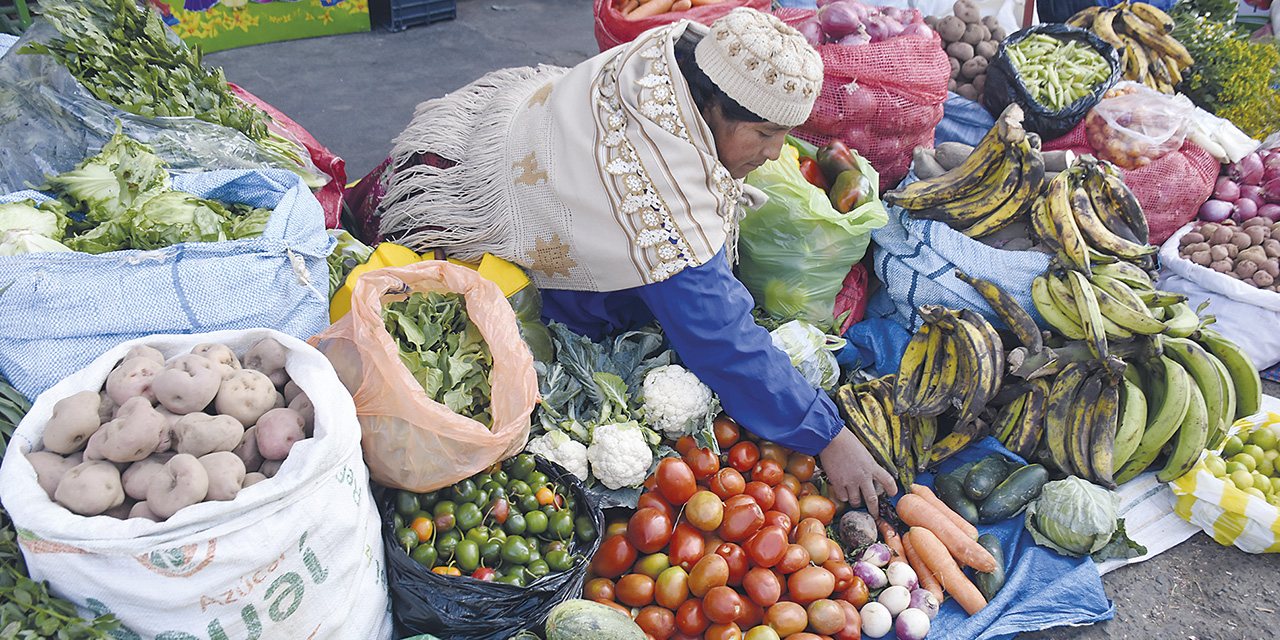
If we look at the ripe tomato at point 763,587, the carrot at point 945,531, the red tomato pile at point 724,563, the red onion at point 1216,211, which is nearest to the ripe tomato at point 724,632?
the red tomato pile at point 724,563

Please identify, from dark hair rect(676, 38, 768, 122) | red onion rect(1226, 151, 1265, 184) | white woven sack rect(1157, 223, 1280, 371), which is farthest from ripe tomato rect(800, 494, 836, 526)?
red onion rect(1226, 151, 1265, 184)

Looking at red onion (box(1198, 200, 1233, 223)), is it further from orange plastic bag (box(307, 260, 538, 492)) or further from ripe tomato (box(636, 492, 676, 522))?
orange plastic bag (box(307, 260, 538, 492))

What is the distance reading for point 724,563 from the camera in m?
2.05

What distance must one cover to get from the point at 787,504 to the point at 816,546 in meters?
0.16

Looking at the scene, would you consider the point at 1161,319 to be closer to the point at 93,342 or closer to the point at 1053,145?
the point at 1053,145

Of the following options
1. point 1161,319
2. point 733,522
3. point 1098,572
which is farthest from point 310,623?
point 1161,319

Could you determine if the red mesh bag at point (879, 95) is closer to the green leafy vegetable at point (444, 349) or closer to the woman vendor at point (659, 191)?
the woman vendor at point (659, 191)

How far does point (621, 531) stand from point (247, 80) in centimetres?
441

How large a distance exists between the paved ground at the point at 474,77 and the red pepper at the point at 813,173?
1774 millimetres

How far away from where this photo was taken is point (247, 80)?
16.4 ft

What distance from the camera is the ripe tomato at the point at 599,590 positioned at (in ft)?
6.75

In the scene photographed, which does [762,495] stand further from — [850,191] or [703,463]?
[850,191]

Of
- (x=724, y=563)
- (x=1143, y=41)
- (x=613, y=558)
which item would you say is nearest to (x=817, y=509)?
(x=724, y=563)

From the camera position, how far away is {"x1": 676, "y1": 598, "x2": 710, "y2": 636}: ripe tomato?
6.59 ft
